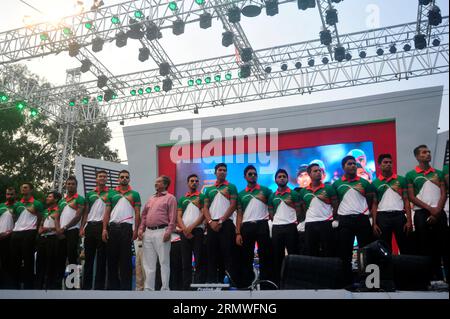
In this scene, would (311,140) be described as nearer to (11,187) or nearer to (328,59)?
(328,59)

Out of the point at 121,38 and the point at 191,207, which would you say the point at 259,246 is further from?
the point at 121,38

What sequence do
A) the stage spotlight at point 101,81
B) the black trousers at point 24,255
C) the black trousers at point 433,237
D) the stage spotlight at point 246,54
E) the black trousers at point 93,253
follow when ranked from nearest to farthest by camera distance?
the black trousers at point 433,237 → the black trousers at point 93,253 → the black trousers at point 24,255 → the stage spotlight at point 246,54 → the stage spotlight at point 101,81

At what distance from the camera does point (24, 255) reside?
15.8 feet

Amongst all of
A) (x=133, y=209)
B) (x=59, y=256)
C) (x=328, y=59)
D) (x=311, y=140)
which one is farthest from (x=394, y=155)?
(x=59, y=256)

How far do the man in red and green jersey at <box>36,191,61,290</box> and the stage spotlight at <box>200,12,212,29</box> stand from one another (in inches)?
168

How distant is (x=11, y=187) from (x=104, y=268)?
173 centimetres

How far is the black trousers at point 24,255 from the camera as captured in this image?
483 centimetres

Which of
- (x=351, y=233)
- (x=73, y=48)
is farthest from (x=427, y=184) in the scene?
(x=73, y=48)

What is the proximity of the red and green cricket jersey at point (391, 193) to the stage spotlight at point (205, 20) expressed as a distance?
502 centimetres

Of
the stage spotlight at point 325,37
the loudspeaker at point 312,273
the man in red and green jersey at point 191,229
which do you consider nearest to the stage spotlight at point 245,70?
the stage spotlight at point 325,37

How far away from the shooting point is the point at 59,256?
15.2ft

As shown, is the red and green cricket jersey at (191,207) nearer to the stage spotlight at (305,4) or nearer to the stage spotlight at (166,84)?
the stage spotlight at (305,4)

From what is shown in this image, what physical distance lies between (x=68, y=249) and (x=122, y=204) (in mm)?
818

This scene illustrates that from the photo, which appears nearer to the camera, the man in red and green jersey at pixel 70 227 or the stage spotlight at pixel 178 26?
the man in red and green jersey at pixel 70 227
